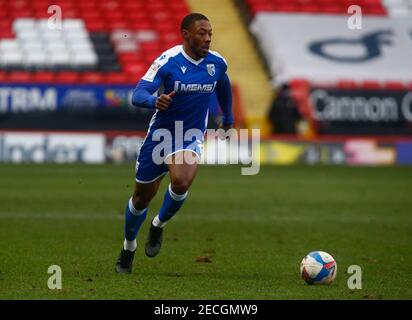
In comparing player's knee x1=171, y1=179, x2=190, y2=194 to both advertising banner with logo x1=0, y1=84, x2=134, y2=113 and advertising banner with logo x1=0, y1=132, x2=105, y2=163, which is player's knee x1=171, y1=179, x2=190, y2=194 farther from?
advertising banner with logo x1=0, y1=84, x2=134, y2=113

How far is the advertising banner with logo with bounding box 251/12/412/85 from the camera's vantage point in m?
32.8

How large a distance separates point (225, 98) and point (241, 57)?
77.7 feet

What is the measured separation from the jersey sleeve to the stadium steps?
2055 centimetres

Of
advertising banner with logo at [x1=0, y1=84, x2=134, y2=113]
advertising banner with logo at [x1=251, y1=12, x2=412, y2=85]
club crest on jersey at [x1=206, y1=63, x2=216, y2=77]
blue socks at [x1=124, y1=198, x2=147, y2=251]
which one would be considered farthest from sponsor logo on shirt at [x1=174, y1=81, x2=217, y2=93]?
advertising banner with logo at [x1=251, y1=12, x2=412, y2=85]

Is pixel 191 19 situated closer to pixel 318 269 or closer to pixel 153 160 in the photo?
pixel 153 160

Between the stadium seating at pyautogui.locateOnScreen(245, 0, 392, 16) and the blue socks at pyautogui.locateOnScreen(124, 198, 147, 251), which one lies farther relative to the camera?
the stadium seating at pyautogui.locateOnScreen(245, 0, 392, 16)

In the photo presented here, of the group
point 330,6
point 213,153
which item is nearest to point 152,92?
point 213,153

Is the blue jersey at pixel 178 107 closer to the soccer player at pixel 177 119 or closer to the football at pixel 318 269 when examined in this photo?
the soccer player at pixel 177 119

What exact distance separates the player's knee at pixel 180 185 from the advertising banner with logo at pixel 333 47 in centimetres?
2253

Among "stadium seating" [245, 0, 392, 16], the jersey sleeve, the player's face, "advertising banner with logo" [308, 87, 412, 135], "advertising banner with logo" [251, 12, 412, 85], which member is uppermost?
"stadium seating" [245, 0, 392, 16]

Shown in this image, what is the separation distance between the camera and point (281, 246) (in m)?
12.2

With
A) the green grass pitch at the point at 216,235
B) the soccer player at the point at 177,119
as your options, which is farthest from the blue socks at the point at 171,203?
the green grass pitch at the point at 216,235

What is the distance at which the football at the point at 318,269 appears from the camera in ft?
29.0
